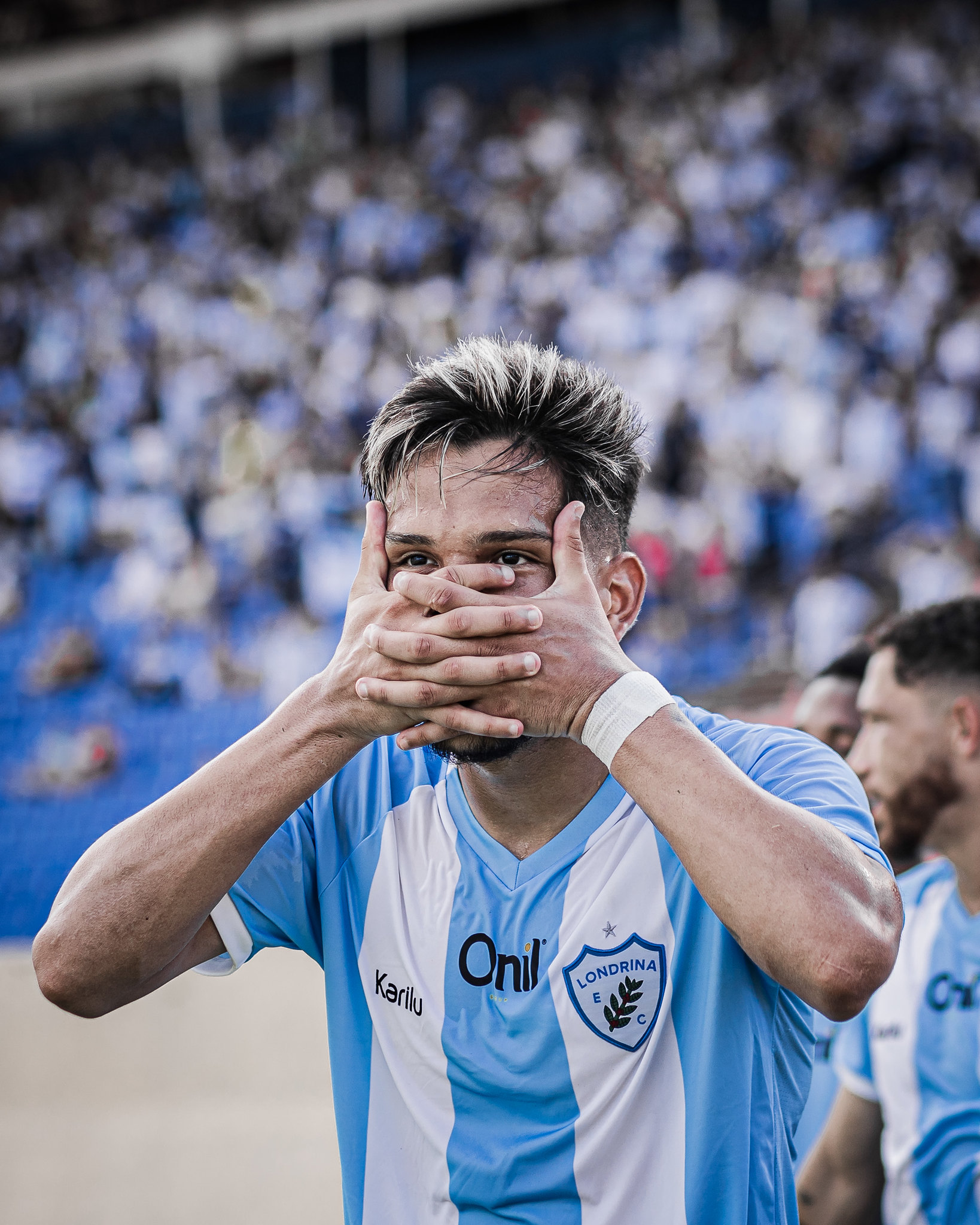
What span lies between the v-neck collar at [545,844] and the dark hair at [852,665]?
134cm

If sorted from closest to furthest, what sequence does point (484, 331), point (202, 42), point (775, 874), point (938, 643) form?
1. point (775, 874)
2. point (938, 643)
3. point (484, 331)
4. point (202, 42)

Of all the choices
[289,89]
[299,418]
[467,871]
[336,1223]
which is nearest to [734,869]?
[467,871]

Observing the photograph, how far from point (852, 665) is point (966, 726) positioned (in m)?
0.43

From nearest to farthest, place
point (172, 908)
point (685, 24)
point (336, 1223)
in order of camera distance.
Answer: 1. point (172, 908)
2. point (336, 1223)
3. point (685, 24)

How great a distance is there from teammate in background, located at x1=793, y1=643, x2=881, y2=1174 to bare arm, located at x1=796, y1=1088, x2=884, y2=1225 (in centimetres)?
11

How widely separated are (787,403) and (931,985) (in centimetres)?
767

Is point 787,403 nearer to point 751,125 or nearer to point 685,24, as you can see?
point 751,125

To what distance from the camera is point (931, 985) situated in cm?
264

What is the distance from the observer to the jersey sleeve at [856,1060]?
2.67 meters

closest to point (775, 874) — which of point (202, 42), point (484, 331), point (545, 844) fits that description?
point (545, 844)

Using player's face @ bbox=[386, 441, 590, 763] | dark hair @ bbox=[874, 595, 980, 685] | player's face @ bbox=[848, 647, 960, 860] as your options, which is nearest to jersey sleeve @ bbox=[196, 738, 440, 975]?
player's face @ bbox=[386, 441, 590, 763]

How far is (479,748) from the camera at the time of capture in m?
1.71

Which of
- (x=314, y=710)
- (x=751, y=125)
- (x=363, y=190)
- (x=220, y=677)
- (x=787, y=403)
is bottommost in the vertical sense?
(x=314, y=710)

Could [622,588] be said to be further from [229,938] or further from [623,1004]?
[229,938]
